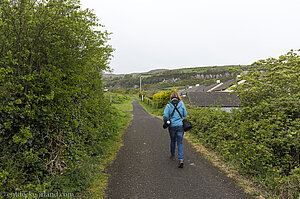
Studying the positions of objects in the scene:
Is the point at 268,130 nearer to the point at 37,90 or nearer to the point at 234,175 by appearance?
the point at 234,175

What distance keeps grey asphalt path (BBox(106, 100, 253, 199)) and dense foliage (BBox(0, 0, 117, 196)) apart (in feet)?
3.84

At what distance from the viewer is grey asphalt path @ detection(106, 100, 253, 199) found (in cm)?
330

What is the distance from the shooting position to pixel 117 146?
6.55m

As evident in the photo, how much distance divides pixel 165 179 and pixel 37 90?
122 inches

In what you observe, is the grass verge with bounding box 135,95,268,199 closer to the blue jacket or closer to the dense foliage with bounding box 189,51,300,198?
the dense foliage with bounding box 189,51,300,198

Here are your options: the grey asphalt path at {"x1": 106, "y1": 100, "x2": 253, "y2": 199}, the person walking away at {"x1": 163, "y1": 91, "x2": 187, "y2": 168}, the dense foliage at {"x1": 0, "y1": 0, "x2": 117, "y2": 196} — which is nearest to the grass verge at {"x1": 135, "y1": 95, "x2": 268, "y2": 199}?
the grey asphalt path at {"x1": 106, "y1": 100, "x2": 253, "y2": 199}

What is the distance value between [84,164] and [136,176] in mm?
1237

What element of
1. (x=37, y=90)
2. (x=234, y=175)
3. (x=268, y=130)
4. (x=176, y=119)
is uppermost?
(x=37, y=90)

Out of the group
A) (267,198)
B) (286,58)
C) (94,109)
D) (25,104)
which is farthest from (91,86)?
(286,58)

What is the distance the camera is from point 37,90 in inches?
118

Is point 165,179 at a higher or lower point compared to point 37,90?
lower

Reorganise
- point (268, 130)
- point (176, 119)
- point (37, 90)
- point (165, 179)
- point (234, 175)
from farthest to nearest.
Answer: point (176, 119) → point (268, 130) → point (234, 175) → point (165, 179) → point (37, 90)

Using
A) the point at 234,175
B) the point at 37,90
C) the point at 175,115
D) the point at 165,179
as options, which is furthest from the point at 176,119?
the point at 37,90

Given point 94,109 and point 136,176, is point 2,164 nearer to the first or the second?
point 136,176
